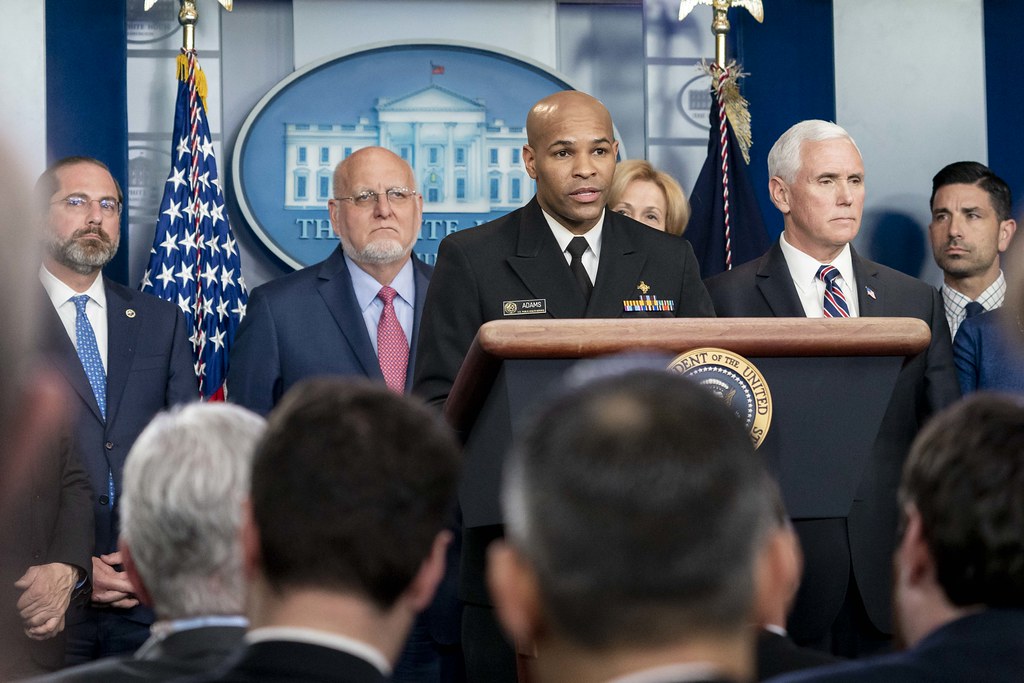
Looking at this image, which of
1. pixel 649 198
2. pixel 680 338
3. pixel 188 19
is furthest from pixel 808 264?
pixel 188 19

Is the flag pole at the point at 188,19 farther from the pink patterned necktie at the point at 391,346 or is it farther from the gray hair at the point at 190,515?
the gray hair at the point at 190,515

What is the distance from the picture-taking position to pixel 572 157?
3.47 metres

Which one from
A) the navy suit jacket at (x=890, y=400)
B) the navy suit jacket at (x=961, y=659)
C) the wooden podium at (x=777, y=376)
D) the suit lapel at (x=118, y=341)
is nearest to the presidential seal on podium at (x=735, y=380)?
the wooden podium at (x=777, y=376)

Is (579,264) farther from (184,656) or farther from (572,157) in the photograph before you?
(184,656)

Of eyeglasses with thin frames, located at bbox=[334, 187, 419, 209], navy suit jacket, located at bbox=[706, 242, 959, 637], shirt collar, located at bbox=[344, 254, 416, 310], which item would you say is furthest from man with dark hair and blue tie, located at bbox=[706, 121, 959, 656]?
eyeglasses with thin frames, located at bbox=[334, 187, 419, 209]

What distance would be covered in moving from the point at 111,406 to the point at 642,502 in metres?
3.76

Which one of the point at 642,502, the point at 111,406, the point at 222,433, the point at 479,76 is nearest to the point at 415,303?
the point at 111,406

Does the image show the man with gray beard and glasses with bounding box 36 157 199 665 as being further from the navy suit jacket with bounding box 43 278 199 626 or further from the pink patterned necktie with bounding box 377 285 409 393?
the pink patterned necktie with bounding box 377 285 409 393

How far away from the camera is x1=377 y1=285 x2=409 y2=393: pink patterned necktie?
15.3 ft

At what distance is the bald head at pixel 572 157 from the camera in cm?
338

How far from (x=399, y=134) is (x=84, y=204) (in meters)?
1.50

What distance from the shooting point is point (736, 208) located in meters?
5.71

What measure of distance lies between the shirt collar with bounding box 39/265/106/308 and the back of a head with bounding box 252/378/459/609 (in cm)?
358

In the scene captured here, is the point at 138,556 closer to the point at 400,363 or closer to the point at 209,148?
the point at 400,363
